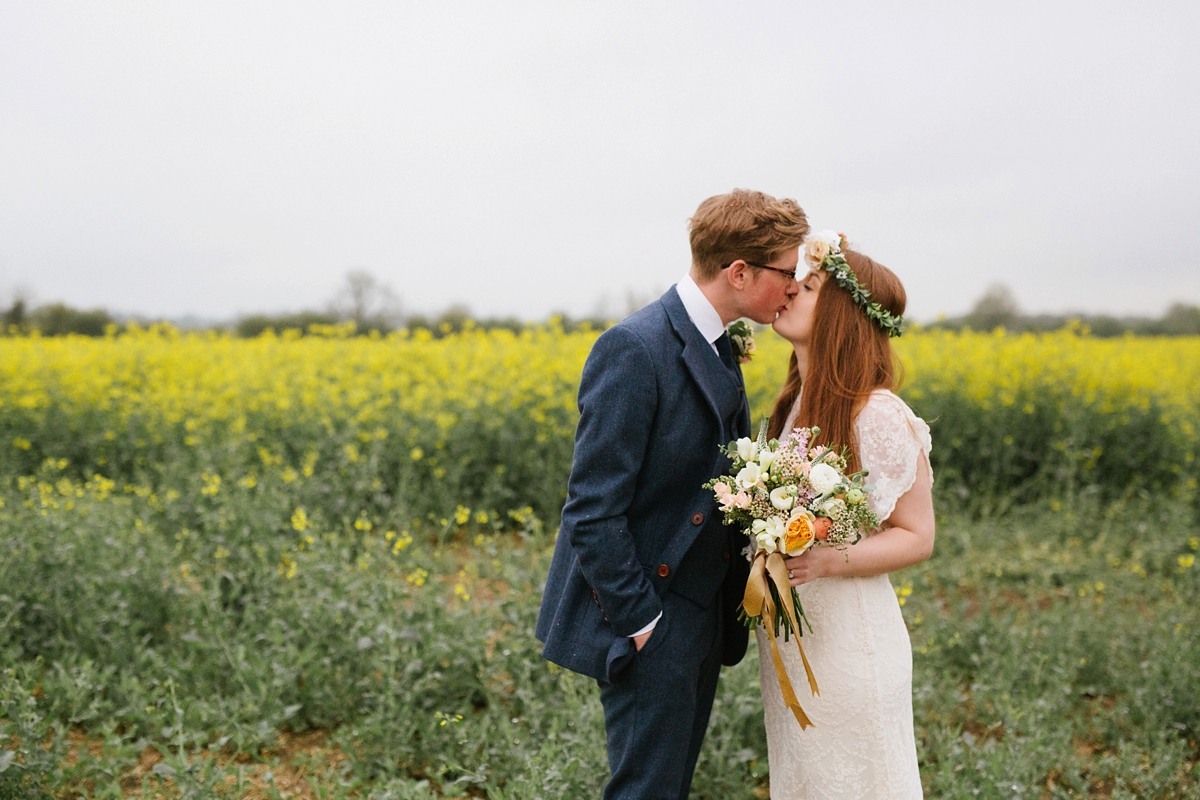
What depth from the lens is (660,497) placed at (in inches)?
79.0

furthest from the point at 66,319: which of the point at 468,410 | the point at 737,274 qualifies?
the point at 737,274

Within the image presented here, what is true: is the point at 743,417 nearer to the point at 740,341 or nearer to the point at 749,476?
the point at 740,341

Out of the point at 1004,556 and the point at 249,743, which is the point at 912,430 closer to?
the point at 249,743

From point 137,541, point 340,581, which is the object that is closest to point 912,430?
point 340,581

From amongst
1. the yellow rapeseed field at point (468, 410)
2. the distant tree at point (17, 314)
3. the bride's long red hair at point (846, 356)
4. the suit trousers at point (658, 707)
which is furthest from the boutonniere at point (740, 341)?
the distant tree at point (17, 314)

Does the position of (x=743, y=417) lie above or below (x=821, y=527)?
above

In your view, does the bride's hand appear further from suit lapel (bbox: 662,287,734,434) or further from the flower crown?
the flower crown

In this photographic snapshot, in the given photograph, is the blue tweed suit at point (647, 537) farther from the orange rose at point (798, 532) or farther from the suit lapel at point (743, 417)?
the orange rose at point (798, 532)

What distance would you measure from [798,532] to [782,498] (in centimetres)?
8

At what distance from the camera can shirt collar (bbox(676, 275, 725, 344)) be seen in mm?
2080

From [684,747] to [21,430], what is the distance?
676cm

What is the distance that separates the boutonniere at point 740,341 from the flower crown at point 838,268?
0.90ft

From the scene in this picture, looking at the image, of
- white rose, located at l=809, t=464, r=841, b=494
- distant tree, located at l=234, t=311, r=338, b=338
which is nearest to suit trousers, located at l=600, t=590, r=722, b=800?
white rose, located at l=809, t=464, r=841, b=494

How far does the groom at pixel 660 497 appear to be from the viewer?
189cm
